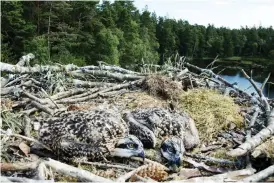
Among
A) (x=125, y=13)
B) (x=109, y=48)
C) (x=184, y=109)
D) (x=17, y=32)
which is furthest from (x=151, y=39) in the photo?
(x=184, y=109)

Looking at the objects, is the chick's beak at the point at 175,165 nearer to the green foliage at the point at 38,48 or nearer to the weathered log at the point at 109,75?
the weathered log at the point at 109,75

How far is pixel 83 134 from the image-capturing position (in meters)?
3.26

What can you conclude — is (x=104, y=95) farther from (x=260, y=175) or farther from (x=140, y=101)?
(x=260, y=175)

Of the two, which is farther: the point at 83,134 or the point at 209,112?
the point at 209,112

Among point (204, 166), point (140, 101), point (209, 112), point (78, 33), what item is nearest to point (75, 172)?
point (204, 166)

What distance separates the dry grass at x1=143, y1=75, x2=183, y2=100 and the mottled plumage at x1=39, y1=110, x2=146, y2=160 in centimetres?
160

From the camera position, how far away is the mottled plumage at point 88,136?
324cm

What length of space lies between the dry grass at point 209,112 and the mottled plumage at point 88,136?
35.4 inches

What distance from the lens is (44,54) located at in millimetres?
32000

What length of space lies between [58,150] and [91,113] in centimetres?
40

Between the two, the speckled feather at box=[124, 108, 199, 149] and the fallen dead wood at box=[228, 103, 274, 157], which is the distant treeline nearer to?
the speckled feather at box=[124, 108, 199, 149]

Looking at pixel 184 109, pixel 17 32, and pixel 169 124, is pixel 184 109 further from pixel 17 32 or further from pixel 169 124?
pixel 17 32

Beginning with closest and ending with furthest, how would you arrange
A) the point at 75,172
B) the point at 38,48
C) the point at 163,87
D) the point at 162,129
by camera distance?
the point at 75,172, the point at 162,129, the point at 163,87, the point at 38,48

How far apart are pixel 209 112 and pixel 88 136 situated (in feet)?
4.99
